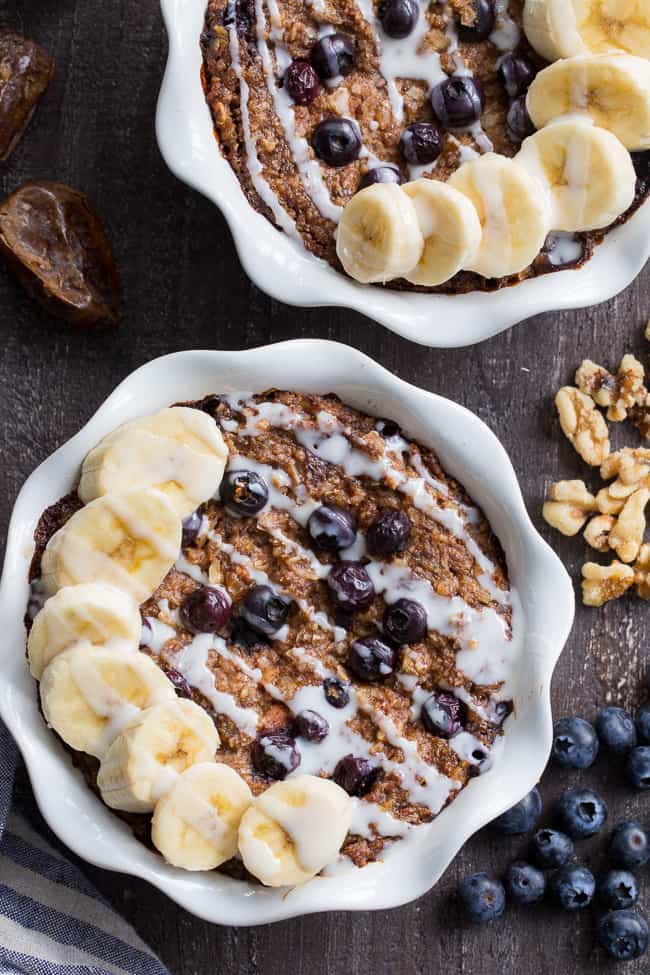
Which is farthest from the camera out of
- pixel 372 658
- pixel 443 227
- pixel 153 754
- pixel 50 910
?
pixel 50 910

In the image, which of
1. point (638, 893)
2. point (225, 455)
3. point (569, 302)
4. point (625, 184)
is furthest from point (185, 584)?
point (638, 893)

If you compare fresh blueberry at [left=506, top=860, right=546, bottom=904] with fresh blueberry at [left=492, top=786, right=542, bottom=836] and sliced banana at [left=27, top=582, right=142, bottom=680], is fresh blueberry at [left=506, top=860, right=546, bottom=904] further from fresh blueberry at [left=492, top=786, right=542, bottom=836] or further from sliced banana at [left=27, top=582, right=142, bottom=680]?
sliced banana at [left=27, top=582, right=142, bottom=680]

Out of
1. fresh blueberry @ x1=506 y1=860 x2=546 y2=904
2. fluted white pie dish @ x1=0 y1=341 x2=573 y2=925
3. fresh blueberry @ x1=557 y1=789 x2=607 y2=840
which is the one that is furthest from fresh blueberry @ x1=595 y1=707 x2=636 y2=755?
fluted white pie dish @ x1=0 y1=341 x2=573 y2=925

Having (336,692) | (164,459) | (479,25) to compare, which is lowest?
(336,692)

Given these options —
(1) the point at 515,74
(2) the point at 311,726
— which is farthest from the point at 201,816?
(1) the point at 515,74

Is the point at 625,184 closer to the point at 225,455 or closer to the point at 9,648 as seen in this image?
the point at 225,455

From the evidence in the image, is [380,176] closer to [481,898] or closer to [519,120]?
[519,120]
